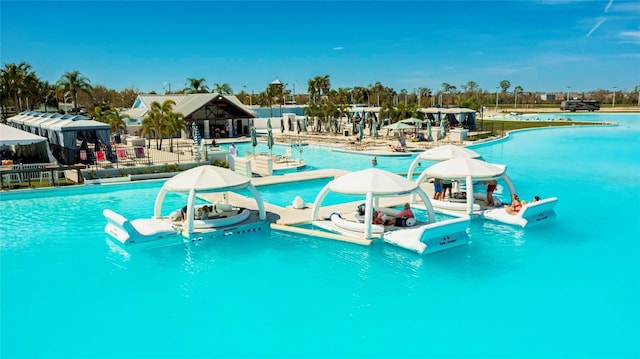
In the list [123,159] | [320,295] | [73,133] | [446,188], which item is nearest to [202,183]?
[320,295]

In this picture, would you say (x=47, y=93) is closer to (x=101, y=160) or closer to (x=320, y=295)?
(x=101, y=160)

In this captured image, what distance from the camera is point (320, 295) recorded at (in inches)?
469

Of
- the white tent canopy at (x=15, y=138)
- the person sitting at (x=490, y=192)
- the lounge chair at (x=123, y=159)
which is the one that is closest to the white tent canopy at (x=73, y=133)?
the lounge chair at (x=123, y=159)

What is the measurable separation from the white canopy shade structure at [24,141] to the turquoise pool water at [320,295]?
895cm

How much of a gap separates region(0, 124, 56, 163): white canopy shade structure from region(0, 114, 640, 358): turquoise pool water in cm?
895

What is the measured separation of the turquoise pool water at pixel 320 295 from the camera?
9812 mm

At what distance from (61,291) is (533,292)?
441 inches

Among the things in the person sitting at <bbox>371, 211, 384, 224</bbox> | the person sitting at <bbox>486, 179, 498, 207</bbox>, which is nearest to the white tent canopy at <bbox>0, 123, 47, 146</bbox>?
the person sitting at <bbox>371, 211, 384, 224</bbox>

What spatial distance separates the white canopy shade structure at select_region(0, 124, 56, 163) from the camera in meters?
26.0

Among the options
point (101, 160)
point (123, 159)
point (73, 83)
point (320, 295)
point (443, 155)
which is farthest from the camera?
point (73, 83)

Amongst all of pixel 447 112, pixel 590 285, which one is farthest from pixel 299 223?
pixel 447 112

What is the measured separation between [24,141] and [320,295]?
21.2m

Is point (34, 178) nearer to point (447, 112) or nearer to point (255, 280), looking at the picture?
point (255, 280)

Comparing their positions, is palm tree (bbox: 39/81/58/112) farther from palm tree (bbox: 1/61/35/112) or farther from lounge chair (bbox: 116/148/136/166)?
lounge chair (bbox: 116/148/136/166)
